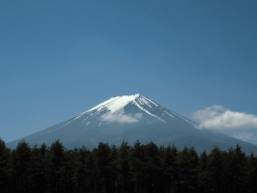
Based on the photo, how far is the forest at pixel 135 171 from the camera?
87.1 m

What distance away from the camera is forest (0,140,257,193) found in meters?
87.1

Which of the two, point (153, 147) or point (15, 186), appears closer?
point (15, 186)

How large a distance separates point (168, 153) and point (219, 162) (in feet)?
27.1

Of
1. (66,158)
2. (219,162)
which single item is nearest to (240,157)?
(219,162)

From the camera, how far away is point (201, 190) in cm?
9106

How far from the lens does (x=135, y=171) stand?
292ft

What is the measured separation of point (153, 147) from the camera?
93.5 meters

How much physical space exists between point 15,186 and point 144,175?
65.4 feet

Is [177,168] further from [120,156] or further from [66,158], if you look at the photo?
[66,158]

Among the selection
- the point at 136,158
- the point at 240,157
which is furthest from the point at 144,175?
the point at 240,157

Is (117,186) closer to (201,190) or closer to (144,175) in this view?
(144,175)

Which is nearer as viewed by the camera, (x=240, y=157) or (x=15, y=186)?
(x=15, y=186)

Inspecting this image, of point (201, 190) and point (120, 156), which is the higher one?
point (120, 156)

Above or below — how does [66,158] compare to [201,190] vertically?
above
